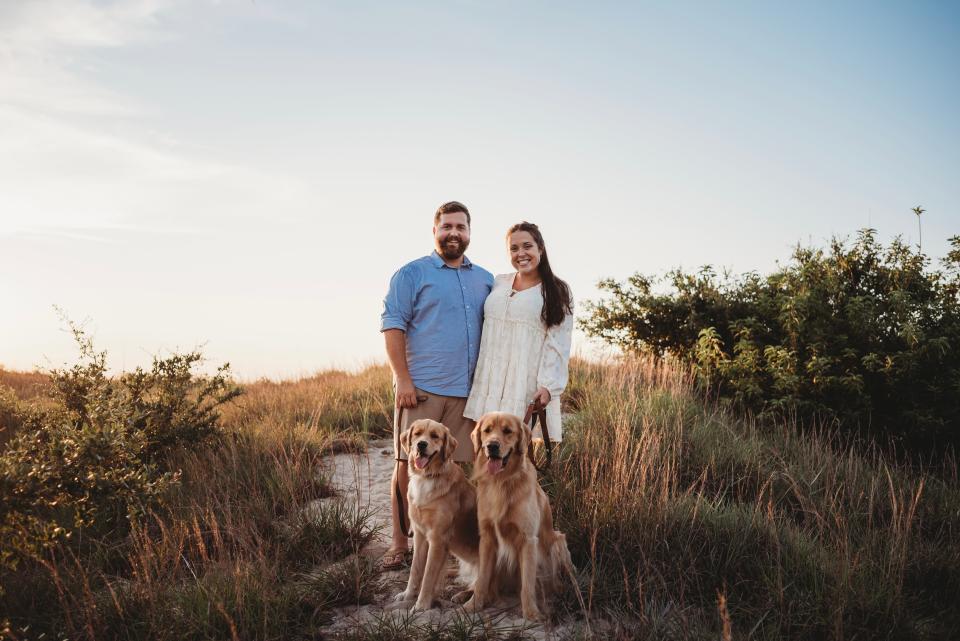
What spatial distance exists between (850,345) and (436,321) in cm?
638

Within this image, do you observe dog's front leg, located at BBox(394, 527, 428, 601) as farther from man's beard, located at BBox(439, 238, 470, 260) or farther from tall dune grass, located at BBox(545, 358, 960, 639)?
man's beard, located at BBox(439, 238, 470, 260)

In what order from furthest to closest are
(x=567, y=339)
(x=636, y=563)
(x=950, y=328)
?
(x=950, y=328) < (x=567, y=339) < (x=636, y=563)

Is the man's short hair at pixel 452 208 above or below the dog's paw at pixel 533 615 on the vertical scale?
above

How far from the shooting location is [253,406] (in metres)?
9.25

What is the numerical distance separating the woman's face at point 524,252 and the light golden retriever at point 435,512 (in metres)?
1.35

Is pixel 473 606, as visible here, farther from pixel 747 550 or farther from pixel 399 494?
pixel 747 550

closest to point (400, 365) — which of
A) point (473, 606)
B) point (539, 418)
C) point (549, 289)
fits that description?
point (539, 418)

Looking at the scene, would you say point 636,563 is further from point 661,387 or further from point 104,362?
point 104,362

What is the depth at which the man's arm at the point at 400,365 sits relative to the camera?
4.48m

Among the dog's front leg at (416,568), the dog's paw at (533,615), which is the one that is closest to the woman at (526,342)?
the dog's front leg at (416,568)

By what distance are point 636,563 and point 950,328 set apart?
6461mm

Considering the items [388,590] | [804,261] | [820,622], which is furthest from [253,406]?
[804,261]

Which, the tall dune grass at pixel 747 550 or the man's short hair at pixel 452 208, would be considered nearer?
the tall dune grass at pixel 747 550

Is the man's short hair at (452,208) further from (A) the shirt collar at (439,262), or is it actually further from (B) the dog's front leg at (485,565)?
(B) the dog's front leg at (485,565)
